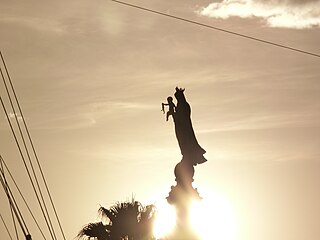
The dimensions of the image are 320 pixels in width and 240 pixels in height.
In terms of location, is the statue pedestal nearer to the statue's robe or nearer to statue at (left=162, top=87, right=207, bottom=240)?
statue at (left=162, top=87, right=207, bottom=240)

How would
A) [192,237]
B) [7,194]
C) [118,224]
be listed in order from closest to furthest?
[192,237] → [7,194] → [118,224]

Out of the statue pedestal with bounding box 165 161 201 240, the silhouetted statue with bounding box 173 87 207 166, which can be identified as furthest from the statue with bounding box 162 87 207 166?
the statue pedestal with bounding box 165 161 201 240

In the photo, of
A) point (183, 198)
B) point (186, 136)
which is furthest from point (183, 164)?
point (183, 198)

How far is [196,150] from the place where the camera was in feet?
68.0

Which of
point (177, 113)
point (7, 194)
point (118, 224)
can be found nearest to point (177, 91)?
point (177, 113)

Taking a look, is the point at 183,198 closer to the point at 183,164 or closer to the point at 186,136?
the point at 183,164

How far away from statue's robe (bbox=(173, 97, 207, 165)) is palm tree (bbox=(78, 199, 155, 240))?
7.05 meters

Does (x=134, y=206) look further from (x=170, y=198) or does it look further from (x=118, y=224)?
(x=170, y=198)

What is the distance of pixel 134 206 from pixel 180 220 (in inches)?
300

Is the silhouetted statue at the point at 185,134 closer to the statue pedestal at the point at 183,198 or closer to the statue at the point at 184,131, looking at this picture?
the statue at the point at 184,131

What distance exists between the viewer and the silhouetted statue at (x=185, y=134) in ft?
67.9

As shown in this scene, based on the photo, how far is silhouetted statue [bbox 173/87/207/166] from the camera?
20.7 meters

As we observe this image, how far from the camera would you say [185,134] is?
20.9m

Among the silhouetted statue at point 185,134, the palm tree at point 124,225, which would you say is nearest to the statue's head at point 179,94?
the silhouetted statue at point 185,134
